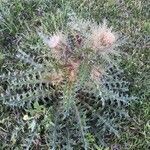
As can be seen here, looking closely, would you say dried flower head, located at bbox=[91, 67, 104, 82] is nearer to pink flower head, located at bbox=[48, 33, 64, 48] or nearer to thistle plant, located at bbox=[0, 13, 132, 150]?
thistle plant, located at bbox=[0, 13, 132, 150]

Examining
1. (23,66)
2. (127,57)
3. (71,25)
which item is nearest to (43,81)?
(23,66)

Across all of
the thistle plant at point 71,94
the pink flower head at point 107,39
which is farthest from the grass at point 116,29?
the pink flower head at point 107,39

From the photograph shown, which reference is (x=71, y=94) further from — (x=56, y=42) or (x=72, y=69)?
(x=56, y=42)

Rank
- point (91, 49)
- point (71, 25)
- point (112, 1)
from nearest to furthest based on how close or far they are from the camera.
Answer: point (91, 49) < point (71, 25) < point (112, 1)

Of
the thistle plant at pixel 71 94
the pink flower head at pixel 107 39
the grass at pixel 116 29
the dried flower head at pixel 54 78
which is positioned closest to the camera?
the pink flower head at pixel 107 39

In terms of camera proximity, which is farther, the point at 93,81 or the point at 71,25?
the point at 71,25

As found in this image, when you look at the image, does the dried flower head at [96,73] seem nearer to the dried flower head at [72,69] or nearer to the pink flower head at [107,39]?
the dried flower head at [72,69]

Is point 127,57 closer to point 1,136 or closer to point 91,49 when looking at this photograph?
point 91,49
